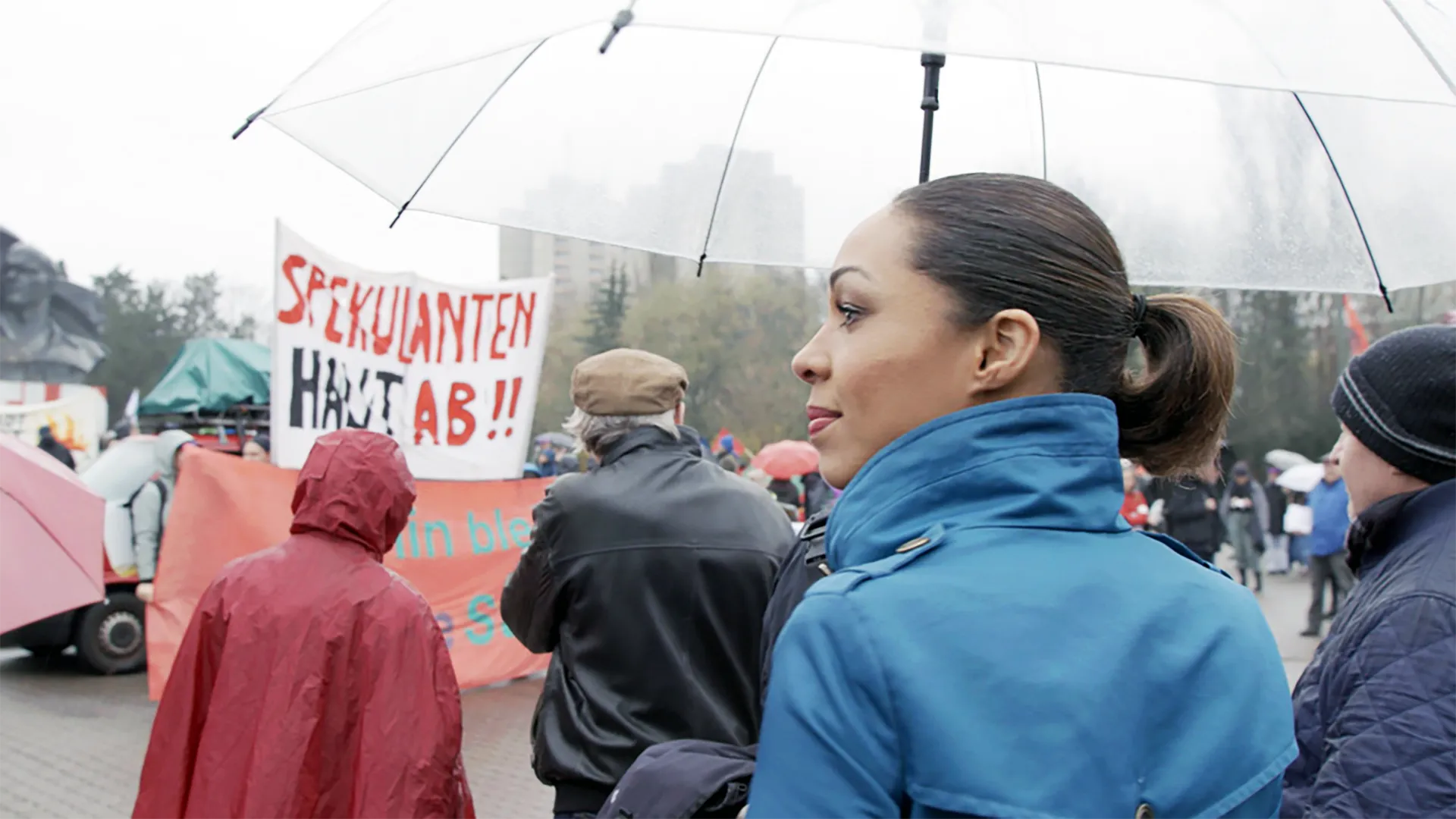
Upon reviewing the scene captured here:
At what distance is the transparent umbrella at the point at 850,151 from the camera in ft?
8.94

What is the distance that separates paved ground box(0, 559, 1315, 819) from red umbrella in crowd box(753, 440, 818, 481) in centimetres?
512

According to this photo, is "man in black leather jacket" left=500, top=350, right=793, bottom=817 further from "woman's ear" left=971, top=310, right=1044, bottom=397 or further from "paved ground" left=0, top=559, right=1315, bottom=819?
"paved ground" left=0, top=559, right=1315, bottom=819

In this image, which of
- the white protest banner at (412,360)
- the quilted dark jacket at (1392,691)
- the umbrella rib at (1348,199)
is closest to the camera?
the quilted dark jacket at (1392,691)

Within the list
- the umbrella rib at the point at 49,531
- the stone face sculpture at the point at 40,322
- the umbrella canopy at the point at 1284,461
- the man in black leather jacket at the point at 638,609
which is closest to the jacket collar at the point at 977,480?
the man in black leather jacket at the point at 638,609

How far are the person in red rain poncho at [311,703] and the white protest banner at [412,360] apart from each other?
147 inches

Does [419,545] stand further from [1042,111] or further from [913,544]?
[913,544]

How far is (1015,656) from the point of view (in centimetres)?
102

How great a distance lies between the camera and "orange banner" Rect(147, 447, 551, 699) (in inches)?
293

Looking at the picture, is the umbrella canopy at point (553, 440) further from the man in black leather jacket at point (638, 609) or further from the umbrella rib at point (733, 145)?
the umbrella rib at point (733, 145)

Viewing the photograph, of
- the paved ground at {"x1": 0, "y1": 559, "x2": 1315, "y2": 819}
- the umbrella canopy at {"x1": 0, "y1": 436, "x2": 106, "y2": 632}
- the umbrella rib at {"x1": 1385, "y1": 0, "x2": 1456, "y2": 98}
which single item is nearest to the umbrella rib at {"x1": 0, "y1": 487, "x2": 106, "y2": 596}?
the umbrella canopy at {"x1": 0, "y1": 436, "x2": 106, "y2": 632}

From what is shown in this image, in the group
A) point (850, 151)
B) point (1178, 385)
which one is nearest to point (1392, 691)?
point (1178, 385)

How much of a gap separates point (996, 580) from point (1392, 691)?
97 cm

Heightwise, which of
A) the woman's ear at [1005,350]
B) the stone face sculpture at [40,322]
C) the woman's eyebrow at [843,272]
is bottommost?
the stone face sculpture at [40,322]

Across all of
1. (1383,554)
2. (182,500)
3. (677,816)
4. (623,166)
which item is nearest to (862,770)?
(677,816)
